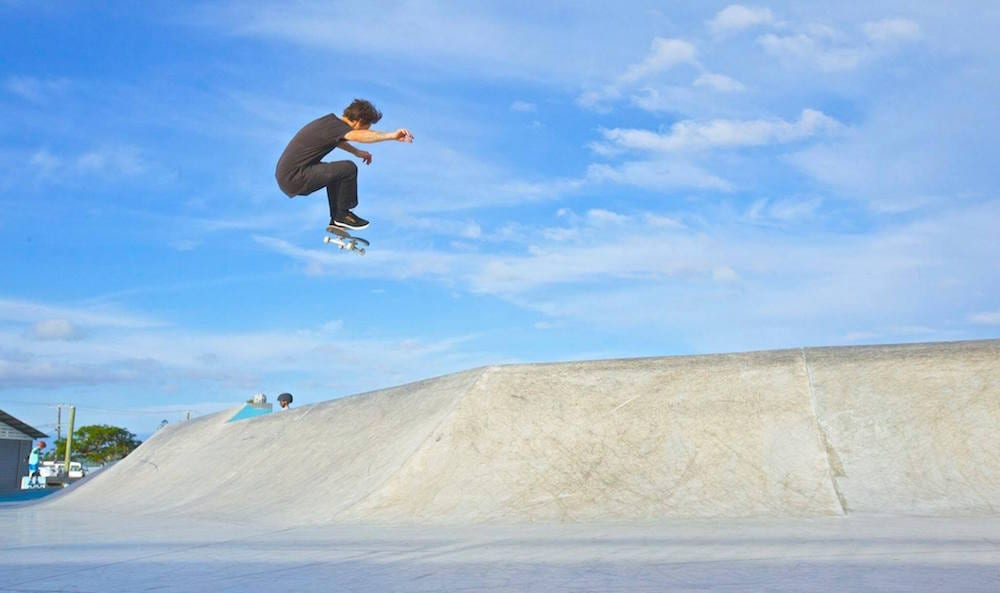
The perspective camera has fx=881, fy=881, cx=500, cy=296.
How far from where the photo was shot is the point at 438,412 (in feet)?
32.0

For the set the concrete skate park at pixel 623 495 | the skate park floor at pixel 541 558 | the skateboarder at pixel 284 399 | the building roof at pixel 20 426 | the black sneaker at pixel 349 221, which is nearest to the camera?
the skate park floor at pixel 541 558

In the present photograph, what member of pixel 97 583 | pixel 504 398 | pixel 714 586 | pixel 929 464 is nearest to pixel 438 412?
pixel 504 398

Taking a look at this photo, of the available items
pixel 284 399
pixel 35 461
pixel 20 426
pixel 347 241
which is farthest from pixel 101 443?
pixel 347 241

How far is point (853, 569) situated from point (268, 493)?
8.05 m

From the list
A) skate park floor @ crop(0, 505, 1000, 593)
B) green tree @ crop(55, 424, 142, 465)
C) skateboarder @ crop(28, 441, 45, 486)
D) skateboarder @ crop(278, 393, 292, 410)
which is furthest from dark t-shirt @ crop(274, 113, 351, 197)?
green tree @ crop(55, 424, 142, 465)

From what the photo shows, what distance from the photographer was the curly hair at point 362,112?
23.9 ft

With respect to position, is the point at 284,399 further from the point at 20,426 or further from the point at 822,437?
the point at 20,426

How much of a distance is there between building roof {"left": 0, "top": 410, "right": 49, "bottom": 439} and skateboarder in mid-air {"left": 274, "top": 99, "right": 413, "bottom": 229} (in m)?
34.8

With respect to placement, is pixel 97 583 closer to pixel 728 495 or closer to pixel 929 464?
pixel 728 495

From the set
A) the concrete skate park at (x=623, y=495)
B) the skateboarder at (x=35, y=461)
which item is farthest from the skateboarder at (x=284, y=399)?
the skateboarder at (x=35, y=461)

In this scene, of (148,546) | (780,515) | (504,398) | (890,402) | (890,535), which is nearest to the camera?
(890,535)

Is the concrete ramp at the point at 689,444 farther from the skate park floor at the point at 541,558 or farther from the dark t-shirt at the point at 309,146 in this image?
the dark t-shirt at the point at 309,146

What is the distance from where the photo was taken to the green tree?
6806 centimetres

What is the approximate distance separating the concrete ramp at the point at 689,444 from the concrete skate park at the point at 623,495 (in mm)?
21
